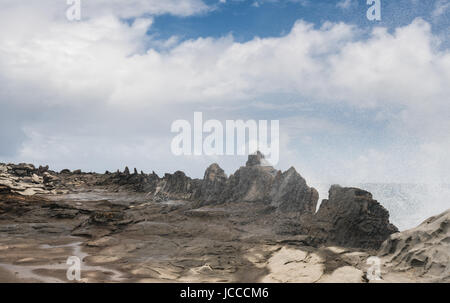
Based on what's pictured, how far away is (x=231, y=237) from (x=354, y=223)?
16.9ft

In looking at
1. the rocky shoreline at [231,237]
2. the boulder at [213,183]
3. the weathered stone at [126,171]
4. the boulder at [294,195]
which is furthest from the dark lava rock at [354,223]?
the weathered stone at [126,171]

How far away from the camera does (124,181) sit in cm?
3450

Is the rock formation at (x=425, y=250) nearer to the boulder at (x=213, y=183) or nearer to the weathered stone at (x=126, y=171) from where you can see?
the boulder at (x=213, y=183)

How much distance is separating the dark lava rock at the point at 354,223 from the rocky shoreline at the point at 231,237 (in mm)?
40

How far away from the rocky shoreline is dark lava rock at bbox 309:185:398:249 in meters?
0.04

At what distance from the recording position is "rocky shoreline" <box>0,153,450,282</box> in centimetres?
974

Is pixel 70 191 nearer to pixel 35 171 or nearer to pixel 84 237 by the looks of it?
pixel 35 171

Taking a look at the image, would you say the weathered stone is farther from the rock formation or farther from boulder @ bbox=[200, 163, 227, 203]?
the rock formation

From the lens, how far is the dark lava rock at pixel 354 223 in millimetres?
13344

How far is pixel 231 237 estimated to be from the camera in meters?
14.6

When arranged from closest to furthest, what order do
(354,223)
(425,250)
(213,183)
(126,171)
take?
1. (425,250)
2. (354,223)
3. (213,183)
4. (126,171)

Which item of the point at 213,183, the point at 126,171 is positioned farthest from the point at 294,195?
the point at 126,171

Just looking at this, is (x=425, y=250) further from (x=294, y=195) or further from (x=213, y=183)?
(x=213, y=183)
